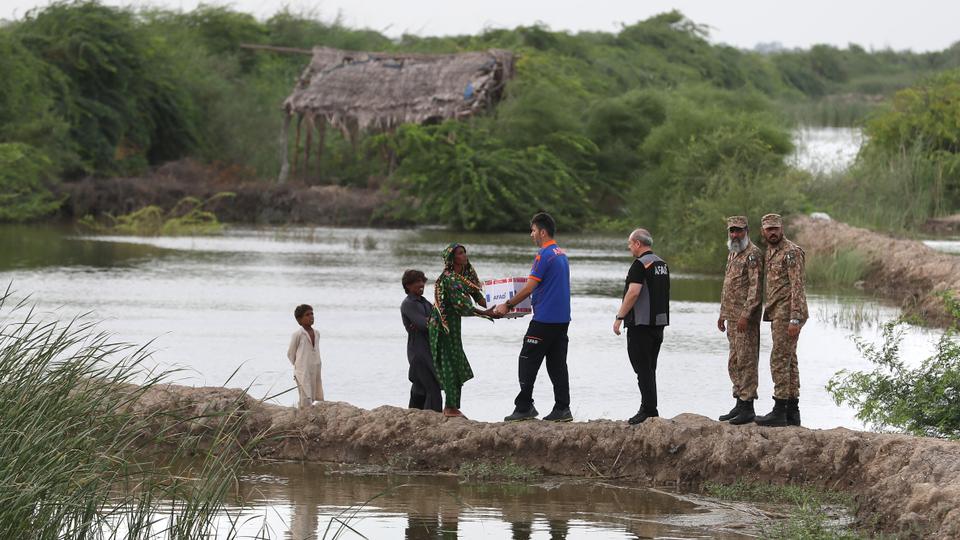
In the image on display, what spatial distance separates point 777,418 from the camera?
10.5 metres

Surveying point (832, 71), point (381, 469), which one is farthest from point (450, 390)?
point (832, 71)

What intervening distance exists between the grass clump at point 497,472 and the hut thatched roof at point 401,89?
3192 cm

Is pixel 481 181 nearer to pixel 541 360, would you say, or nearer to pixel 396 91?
pixel 396 91

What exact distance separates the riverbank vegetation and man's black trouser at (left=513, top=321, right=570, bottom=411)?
625 inches

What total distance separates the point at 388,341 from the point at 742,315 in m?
7.32

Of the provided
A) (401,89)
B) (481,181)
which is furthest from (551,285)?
(401,89)

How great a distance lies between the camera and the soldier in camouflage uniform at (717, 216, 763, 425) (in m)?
10.6

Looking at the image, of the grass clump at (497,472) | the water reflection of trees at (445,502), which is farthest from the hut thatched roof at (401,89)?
the water reflection of trees at (445,502)

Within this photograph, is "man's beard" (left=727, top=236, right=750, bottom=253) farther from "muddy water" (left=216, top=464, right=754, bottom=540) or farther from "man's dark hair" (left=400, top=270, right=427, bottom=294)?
"man's dark hair" (left=400, top=270, right=427, bottom=294)

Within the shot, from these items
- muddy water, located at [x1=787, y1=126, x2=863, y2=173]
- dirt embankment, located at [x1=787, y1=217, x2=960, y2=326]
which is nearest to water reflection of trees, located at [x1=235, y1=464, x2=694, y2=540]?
dirt embankment, located at [x1=787, y1=217, x2=960, y2=326]

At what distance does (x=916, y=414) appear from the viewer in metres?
10.8

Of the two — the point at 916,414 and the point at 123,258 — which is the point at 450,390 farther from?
the point at 123,258

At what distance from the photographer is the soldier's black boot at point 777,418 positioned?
34.4ft

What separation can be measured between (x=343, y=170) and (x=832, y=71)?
52.8 m
